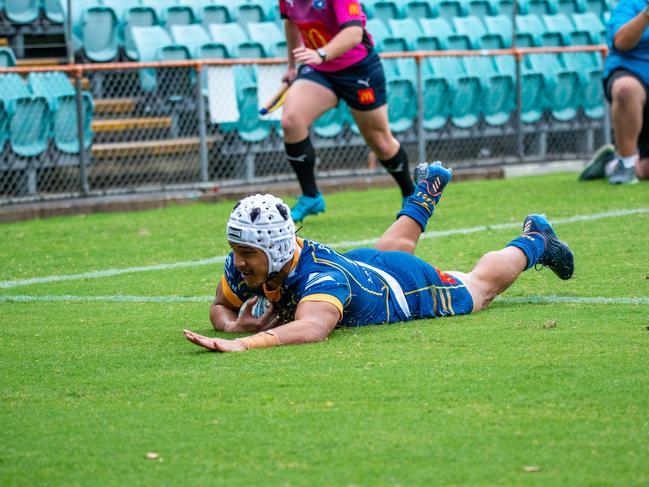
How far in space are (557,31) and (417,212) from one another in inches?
449

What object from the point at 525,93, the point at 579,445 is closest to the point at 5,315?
the point at 579,445

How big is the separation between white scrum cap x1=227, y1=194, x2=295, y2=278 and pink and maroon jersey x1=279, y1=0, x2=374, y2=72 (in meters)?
4.29

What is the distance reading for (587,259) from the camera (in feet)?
25.1

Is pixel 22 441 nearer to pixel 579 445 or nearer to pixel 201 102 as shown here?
pixel 579 445

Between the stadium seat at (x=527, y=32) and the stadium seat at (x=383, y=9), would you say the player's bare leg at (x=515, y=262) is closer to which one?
the stadium seat at (x=383, y=9)

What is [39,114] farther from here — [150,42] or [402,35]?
[402,35]

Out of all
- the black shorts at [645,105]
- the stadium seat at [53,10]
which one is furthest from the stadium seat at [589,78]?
the stadium seat at [53,10]

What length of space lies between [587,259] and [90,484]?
4733 millimetres

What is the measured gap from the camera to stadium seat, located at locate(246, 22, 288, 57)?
567 inches

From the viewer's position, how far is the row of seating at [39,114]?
38.4 feet

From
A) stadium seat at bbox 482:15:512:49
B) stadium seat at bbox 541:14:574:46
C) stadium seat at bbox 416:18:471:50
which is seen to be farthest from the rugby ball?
stadium seat at bbox 541:14:574:46

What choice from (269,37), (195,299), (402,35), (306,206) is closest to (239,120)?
(269,37)

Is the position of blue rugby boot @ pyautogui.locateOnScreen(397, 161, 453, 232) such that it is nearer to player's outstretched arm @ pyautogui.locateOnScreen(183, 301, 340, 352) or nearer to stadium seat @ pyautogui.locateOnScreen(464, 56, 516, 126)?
player's outstretched arm @ pyautogui.locateOnScreen(183, 301, 340, 352)

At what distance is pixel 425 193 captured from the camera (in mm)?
6555
